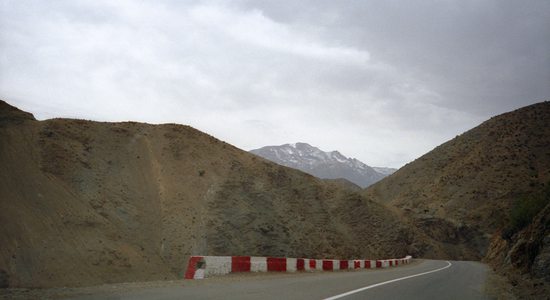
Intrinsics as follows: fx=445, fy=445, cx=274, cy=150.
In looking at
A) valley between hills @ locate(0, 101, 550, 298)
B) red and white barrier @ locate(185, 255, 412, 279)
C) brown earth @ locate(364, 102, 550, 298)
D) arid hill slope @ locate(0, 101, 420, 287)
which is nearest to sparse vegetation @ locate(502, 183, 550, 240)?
valley between hills @ locate(0, 101, 550, 298)

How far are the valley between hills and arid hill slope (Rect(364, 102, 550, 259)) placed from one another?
732 mm

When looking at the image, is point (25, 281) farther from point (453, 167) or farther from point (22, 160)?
point (453, 167)

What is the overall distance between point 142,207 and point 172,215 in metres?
2.16

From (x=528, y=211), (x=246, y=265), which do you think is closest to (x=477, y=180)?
(x=528, y=211)

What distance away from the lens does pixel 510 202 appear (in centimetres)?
6531

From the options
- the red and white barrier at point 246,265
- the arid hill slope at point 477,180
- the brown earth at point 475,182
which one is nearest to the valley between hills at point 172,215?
the brown earth at point 475,182

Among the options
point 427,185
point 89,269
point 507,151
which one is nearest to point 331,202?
point 89,269

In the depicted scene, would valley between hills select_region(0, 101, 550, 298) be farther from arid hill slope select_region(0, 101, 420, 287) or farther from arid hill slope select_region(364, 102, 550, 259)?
arid hill slope select_region(364, 102, 550, 259)

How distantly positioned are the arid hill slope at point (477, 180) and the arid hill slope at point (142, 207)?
61.0ft

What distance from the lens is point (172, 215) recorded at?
31781 millimetres

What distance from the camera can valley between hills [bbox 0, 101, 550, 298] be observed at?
21.9 metres

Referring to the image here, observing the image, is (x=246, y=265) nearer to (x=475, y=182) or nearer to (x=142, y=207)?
(x=142, y=207)

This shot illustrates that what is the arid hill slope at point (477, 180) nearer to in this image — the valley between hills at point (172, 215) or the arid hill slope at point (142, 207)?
the valley between hills at point (172, 215)

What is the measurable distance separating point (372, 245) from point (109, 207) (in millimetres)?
28002
